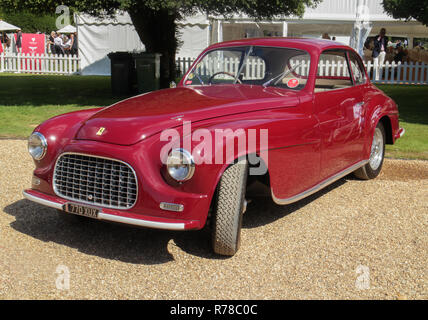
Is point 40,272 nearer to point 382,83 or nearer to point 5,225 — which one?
point 5,225

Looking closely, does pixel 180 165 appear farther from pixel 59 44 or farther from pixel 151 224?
pixel 59 44

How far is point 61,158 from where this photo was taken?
153 inches

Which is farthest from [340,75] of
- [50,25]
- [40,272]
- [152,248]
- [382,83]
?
[50,25]

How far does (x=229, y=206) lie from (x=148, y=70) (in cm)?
1084

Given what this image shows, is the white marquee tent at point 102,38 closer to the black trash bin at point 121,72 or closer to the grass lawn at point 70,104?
the grass lawn at point 70,104

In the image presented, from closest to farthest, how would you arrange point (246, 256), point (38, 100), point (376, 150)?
1. point (246, 256)
2. point (376, 150)
3. point (38, 100)

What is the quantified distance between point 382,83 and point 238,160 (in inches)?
684

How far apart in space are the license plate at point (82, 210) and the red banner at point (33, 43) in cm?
2496

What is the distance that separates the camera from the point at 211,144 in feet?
11.7

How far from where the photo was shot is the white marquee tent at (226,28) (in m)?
21.4

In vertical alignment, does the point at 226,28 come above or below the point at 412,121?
above

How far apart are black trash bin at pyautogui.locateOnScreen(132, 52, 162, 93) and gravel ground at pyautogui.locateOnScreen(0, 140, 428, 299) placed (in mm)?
8948

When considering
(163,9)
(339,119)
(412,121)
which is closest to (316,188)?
(339,119)

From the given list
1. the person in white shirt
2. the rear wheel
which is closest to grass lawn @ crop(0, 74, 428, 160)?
the rear wheel
